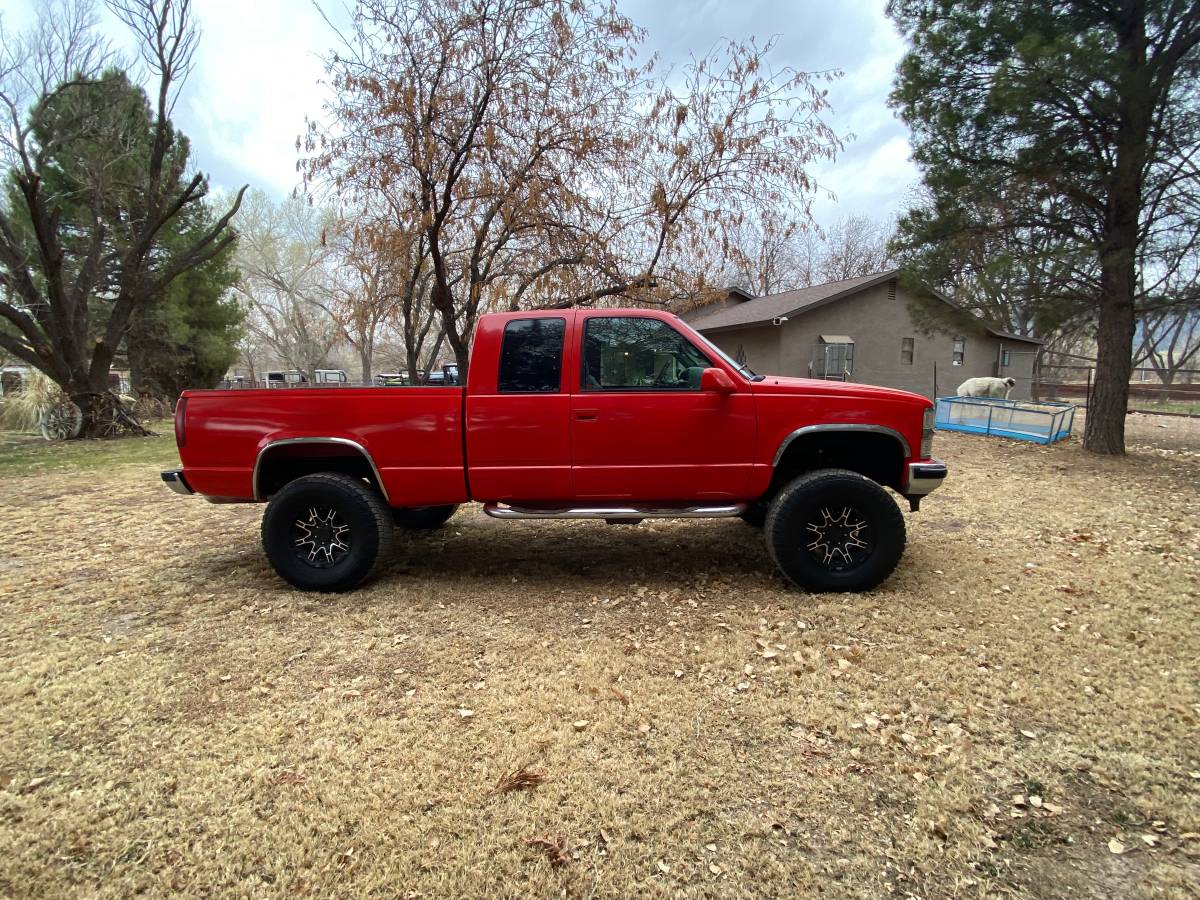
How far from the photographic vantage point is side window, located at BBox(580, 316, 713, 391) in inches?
155

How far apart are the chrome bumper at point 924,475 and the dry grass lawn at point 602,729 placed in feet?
2.40

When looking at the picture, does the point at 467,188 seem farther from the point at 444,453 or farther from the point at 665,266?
the point at 444,453

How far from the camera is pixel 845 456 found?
4.36 metres

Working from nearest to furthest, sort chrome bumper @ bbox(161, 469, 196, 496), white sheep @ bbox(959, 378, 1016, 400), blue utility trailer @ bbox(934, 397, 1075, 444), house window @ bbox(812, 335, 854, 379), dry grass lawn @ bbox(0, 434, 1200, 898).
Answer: dry grass lawn @ bbox(0, 434, 1200, 898)
chrome bumper @ bbox(161, 469, 196, 496)
blue utility trailer @ bbox(934, 397, 1075, 444)
white sheep @ bbox(959, 378, 1016, 400)
house window @ bbox(812, 335, 854, 379)

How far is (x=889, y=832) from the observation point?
2.03 metres

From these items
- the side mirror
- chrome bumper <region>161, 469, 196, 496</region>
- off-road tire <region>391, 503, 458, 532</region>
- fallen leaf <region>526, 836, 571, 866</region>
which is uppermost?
the side mirror

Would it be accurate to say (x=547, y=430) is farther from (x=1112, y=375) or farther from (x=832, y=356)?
(x=832, y=356)

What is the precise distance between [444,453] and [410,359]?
7641mm

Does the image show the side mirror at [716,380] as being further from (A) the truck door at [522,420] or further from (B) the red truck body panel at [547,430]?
(A) the truck door at [522,420]

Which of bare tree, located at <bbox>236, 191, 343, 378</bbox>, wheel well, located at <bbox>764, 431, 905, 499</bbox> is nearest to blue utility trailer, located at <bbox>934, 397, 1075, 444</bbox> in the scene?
wheel well, located at <bbox>764, 431, 905, 499</bbox>

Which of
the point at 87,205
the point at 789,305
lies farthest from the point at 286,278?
the point at 789,305

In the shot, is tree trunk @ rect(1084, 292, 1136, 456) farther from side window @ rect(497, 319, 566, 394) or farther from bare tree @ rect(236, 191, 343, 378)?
bare tree @ rect(236, 191, 343, 378)

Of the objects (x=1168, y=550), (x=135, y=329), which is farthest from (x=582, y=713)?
(x=135, y=329)

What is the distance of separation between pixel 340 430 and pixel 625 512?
199cm
